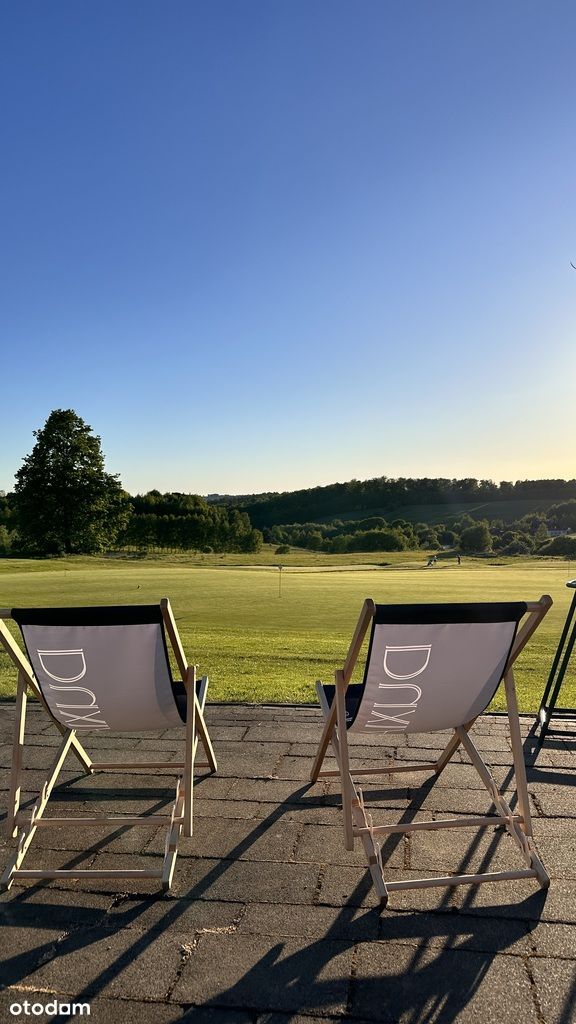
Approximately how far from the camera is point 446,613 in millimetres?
2201

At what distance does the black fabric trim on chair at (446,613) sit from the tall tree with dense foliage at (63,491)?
3994 cm

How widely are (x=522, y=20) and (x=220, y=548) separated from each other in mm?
55865

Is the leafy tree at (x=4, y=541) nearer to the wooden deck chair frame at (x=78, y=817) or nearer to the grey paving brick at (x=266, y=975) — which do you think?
the wooden deck chair frame at (x=78, y=817)

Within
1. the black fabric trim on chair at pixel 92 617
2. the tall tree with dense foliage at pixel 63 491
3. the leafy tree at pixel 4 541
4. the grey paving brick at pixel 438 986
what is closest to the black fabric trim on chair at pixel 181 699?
the black fabric trim on chair at pixel 92 617

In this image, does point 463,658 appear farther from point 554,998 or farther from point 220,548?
point 220,548

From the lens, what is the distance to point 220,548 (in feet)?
198

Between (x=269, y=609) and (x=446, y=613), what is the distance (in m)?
10.3

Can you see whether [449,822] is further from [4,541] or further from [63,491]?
[4,541]

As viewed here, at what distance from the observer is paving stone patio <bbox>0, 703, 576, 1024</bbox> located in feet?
5.33

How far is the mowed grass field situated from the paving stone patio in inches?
65.2

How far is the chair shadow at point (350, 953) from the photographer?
5.30ft

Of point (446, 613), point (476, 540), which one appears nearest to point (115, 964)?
point (446, 613)

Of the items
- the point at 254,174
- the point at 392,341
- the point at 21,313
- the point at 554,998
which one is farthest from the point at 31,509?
the point at 554,998

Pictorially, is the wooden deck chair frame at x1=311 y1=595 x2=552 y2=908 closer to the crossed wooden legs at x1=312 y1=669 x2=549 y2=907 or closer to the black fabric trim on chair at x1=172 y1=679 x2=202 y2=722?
the crossed wooden legs at x1=312 y1=669 x2=549 y2=907
